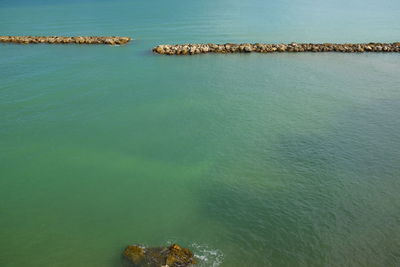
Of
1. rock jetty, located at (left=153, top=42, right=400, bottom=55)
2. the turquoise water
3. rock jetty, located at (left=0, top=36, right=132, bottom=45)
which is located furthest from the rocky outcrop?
rock jetty, located at (left=0, top=36, right=132, bottom=45)

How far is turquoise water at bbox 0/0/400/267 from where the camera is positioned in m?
11.1

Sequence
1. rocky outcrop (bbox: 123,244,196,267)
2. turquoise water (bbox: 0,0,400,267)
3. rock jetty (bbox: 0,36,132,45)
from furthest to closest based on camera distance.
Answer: rock jetty (bbox: 0,36,132,45) → turquoise water (bbox: 0,0,400,267) → rocky outcrop (bbox: 123,244,196,267)

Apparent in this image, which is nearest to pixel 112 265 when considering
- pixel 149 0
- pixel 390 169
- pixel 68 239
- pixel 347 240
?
pixel 68 239

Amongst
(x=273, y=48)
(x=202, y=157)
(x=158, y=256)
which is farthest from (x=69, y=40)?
(x=158, y=256)

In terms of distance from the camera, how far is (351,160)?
15.3m

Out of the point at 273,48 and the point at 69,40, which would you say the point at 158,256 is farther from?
the point at 69,40

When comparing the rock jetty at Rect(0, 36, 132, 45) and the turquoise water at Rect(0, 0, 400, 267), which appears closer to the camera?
the turquoise water at Rect(0, 0, 400, 267)

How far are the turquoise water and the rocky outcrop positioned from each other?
1.64 ft

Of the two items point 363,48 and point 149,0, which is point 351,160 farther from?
point 149,0

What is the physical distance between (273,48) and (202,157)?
65.9 feet

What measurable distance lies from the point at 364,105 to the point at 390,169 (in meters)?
7.30

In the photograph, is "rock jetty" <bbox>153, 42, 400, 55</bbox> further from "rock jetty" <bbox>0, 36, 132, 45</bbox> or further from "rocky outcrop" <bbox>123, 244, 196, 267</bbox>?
"rocky outcrop" <bbox>123, 244, 196, 267</bbox>

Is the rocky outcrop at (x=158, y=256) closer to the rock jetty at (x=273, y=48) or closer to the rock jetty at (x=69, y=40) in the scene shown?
the rock jetty at (x=273, y=48)

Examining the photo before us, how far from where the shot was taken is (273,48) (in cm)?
3195
